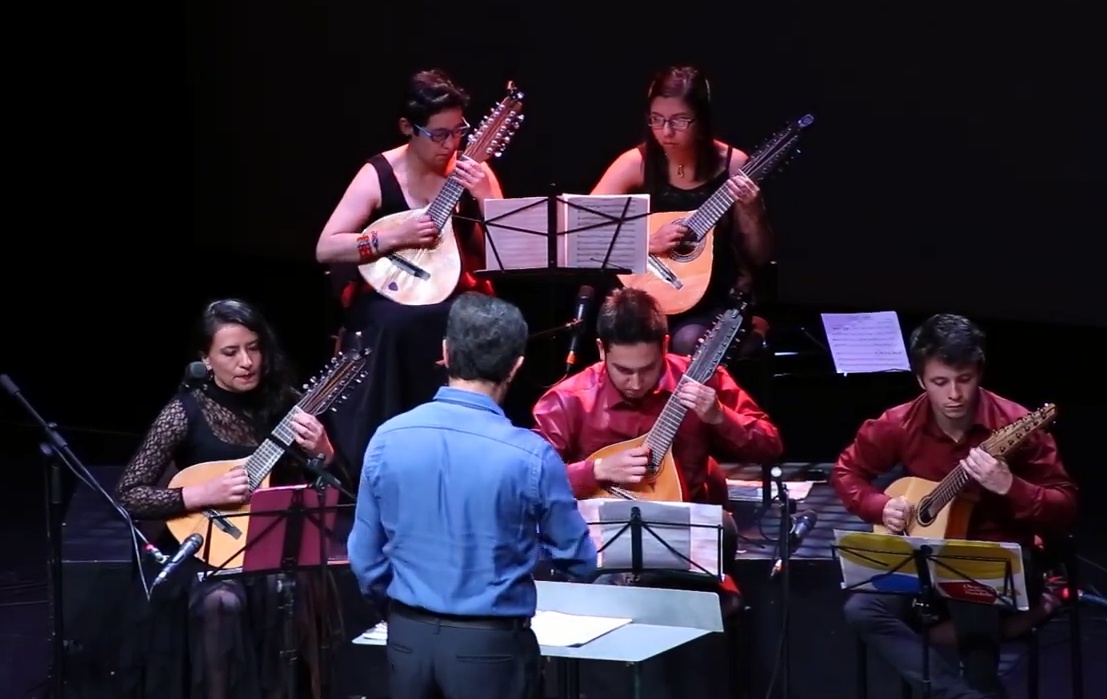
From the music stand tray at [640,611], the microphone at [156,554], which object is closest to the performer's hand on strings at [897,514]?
the music stand tray at [640,611]

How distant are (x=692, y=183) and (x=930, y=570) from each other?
203 cm

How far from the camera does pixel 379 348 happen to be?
6207 mm

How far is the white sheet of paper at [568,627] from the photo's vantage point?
415cm

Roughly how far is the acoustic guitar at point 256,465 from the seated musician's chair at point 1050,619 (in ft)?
6.12

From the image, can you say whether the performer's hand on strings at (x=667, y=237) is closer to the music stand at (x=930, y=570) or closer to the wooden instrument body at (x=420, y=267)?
the wooden instrument body at (x=420, y=267)

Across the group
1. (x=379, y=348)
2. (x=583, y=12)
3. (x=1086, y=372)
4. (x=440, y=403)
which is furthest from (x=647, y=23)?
(x=440, y=403)

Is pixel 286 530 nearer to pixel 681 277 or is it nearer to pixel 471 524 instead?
pixel 471 524

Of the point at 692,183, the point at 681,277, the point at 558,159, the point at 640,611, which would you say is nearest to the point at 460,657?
the point at 640,611

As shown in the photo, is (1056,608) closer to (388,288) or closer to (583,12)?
(388,288)

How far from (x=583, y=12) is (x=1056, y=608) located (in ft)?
17.2

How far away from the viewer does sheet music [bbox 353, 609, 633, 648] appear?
13.6ft

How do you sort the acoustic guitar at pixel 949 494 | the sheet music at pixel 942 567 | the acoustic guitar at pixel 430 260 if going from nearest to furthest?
the sheet music at pixel 942 567 < the acoustic guitar at pixel 949 494 < the acoustic guitar at pixel 430 260

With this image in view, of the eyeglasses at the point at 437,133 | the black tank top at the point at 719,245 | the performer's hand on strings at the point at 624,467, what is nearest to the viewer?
the performer's hand on strings at the point at 624,467

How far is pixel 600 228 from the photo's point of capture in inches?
220
